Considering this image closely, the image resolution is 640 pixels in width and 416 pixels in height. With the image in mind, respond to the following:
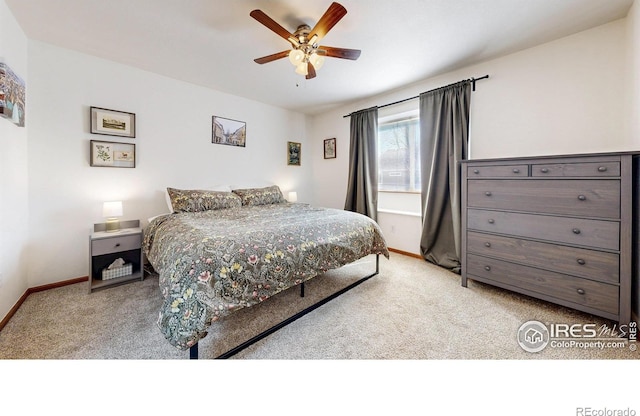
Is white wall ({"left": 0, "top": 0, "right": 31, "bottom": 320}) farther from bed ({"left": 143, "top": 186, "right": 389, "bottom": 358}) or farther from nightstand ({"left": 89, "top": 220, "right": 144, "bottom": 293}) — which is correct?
A: bed ({"left": 143, "top": 186, "right": 389, "bottom": 358})

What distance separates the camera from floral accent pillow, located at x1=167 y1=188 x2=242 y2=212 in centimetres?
267

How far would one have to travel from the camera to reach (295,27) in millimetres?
2025

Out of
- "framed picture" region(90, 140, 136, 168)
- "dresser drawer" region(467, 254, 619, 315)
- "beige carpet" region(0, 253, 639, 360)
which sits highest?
"framed picture" region(90, 140, 136, 168)

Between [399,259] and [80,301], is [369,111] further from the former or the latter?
[80,301]

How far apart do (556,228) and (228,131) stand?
156 inches

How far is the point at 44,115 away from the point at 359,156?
12.1 ft

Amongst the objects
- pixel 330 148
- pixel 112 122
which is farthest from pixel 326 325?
pixel 330 148

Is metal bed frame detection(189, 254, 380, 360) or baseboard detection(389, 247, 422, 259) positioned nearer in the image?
metal bed frame detection(189, 254, 380, 360)

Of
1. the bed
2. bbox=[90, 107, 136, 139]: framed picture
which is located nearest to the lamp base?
the bed

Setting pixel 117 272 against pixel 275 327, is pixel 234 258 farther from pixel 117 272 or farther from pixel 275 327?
pixel 117 272

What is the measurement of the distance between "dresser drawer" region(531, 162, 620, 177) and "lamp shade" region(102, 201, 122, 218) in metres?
3.95

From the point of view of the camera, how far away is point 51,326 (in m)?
1.71
